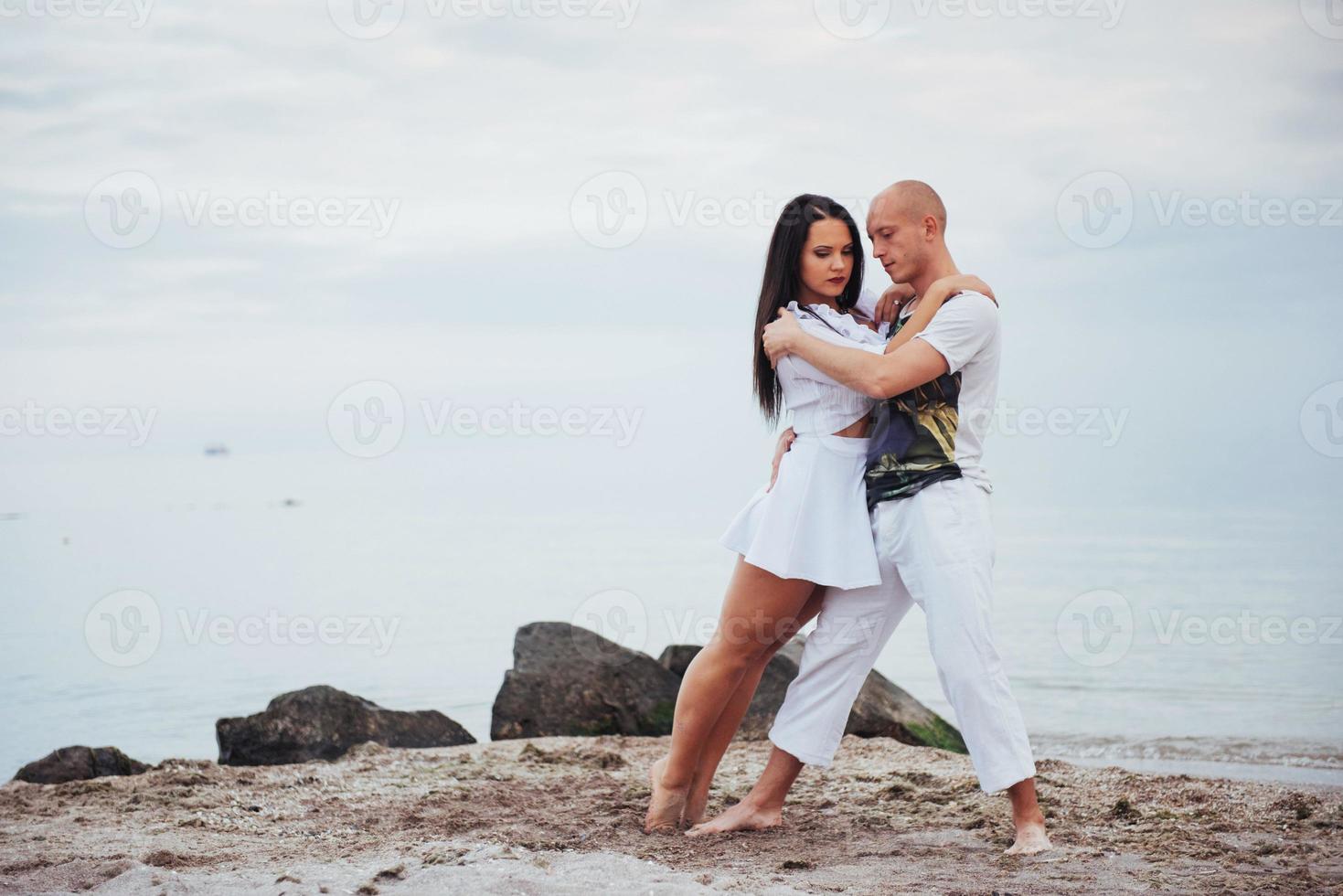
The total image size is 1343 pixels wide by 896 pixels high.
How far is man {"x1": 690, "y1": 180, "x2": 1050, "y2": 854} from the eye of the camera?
3.89 m

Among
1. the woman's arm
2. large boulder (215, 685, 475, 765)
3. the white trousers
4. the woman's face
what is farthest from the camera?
large boulder (215, 685, 475, 765)

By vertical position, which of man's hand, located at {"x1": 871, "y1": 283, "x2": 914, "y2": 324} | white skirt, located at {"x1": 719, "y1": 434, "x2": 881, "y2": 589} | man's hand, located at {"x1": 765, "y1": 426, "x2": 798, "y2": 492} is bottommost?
white skirt, located at {"x1": 719, "y1": 434, "x2": 881, "y2": 589}

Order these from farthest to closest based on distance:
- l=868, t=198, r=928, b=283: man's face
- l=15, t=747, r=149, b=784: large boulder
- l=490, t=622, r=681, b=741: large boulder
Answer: l=490, t=622, r=681, b=741: large boulder < l=15, t=747, r=149, b=784: large boulder < l=868, t=198, r=928, b=283: man's face

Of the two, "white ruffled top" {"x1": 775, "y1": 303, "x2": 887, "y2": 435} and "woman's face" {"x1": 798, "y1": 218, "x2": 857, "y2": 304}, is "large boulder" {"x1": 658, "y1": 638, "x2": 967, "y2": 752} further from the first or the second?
"woman's face" {"x1": 798, "y1": 218, "x2": 857, "y2": 304}

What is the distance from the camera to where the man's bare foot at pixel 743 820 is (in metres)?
4.30

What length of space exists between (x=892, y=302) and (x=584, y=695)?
3.67 m

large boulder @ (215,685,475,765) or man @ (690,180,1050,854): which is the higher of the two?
man @ (690,180,1050,854)

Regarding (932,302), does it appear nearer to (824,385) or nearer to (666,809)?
(824,385)

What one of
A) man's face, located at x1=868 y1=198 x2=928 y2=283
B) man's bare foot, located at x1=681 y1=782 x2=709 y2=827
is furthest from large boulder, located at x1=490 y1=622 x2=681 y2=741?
man's face, located at x1=868 y1=198 x2=928 y2=283

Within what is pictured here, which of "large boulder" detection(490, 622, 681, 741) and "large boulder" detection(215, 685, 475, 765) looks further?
"large boulder" detection(490, 622, 681, 741)

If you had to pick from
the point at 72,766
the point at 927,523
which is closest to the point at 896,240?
the point at 927,523

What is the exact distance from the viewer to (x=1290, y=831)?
14.1 feet

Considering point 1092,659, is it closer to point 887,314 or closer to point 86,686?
point 887,314

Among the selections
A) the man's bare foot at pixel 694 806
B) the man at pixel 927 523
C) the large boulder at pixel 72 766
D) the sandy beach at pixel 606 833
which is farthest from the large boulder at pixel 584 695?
the man at pixel 927 523
